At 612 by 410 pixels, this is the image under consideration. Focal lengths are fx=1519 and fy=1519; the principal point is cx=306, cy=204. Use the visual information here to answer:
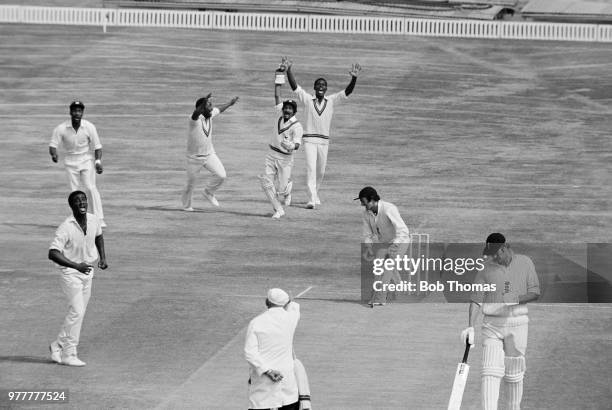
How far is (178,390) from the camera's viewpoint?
58.0ft

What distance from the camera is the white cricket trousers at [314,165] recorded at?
28.6 meters

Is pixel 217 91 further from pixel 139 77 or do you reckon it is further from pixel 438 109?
pixel 438 109

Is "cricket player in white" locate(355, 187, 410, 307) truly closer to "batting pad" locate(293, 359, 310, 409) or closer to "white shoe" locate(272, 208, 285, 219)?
"batting pad" locate(293, 359, 310, 409)

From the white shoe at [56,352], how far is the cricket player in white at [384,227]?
4.58 m

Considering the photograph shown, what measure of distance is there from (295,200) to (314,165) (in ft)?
4.19

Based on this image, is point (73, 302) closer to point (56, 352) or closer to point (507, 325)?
point (56, 352)

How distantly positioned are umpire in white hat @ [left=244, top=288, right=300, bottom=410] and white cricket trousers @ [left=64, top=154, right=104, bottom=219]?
11529 millimetres

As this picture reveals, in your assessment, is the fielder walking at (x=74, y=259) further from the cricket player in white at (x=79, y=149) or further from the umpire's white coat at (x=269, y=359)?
the cricket player in white at (x=79, y=149)

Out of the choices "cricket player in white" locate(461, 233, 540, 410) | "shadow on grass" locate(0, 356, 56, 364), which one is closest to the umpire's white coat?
"cricket player in white" locate(461, 233, 540, 410)

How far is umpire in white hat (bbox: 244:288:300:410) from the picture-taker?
14.8 meters

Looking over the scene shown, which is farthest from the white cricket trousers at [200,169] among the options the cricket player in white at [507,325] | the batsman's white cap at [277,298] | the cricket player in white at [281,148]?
the batsman's white cap at [277,298]

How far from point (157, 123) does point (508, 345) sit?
21.8 metres

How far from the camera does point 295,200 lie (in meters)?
29.7

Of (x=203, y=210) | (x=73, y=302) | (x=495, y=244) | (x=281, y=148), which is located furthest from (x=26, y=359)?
(x=203, y=210)
